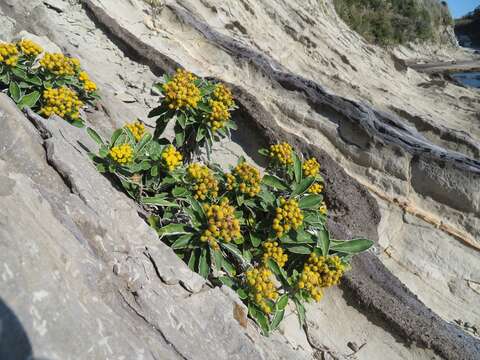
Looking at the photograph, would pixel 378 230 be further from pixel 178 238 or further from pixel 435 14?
pixel 435 14

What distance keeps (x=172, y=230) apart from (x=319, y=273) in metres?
1.19

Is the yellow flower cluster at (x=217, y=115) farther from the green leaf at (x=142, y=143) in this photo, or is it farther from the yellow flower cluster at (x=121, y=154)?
the yellow flower cluster at (x=121, y=154)

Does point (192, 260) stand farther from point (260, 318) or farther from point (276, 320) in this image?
point (276, 320)

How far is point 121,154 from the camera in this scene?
102 inches

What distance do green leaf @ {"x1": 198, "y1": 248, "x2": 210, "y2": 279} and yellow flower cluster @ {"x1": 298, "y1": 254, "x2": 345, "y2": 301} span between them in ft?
2.31

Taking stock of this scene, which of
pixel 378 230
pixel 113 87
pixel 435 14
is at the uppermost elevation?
pixel 435 14

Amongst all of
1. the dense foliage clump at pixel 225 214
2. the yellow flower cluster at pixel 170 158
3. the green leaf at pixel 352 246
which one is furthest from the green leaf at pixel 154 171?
the green leaf at pixel 352 246

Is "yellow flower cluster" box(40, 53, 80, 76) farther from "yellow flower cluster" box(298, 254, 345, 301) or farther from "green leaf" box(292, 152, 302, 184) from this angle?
"yellow flower cluster" box(298, 254, 345, 301)

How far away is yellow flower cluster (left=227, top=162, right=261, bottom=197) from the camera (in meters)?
2.94

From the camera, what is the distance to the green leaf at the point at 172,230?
2627 millimetres

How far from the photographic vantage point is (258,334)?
2.54m

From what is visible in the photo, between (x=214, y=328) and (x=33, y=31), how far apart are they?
4513 millimetres

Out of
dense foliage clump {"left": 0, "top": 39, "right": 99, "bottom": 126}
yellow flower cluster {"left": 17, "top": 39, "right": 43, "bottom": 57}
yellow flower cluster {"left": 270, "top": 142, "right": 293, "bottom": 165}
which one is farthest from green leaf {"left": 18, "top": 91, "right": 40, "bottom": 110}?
yellow flower cluster {"left": 270, "top": 142, "right": 293, "bottom": 165}

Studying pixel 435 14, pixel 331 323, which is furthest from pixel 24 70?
pixel 435 14
